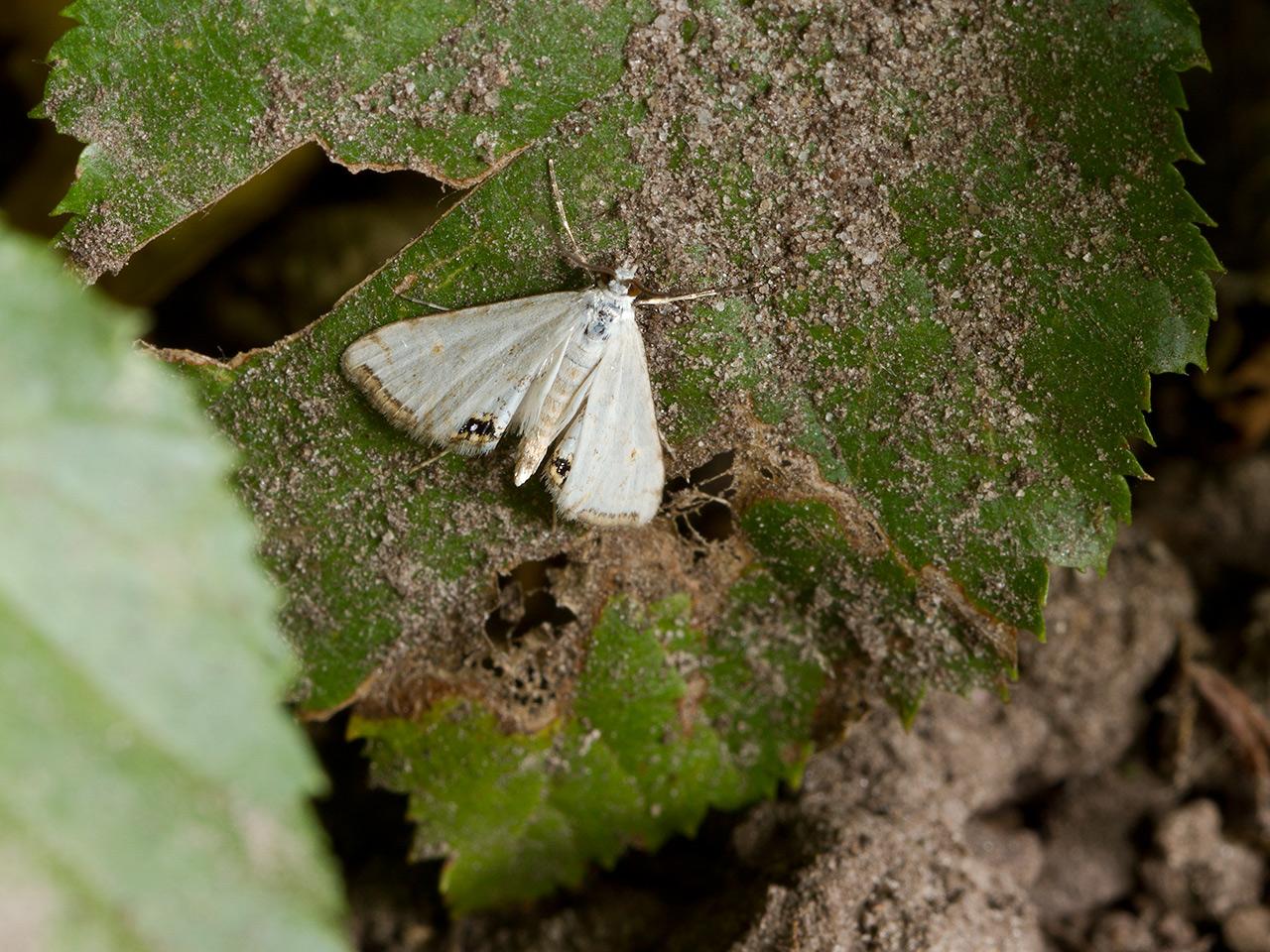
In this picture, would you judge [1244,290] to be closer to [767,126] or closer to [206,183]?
[767,126]

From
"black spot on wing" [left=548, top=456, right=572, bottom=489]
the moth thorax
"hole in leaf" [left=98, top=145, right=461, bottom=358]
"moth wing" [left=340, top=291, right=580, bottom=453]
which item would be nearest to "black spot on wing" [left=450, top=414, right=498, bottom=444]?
"moth wing" [left=340, top=291, right=580, bottom=453]

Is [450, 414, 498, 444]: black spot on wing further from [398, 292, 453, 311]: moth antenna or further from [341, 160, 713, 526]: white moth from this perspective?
[398, 292, 453, 311]: moth antenna

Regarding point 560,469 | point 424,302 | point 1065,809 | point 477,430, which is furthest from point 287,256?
point 1065,809

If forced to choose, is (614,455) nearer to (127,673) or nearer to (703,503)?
(703,503)

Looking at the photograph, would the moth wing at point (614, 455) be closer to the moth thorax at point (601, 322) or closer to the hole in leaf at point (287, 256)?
the moth thorax at point (601, 322)

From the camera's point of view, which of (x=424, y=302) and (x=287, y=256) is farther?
(x=287, y=256)

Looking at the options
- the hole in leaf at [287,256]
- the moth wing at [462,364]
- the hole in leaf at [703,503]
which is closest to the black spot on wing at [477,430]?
the moth wing at [462,364]

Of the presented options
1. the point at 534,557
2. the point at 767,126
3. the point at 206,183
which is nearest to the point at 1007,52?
the point at 767,126
